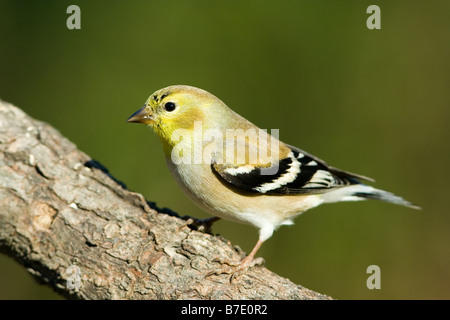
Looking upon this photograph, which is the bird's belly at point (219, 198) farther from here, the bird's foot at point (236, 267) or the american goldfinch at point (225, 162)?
the bird's foot at point (236, 267)

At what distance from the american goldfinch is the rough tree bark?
31 centimetres

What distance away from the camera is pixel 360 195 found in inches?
159

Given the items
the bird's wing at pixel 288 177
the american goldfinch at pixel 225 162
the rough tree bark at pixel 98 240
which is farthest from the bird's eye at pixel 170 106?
the rough tree bark at pixel 98 240

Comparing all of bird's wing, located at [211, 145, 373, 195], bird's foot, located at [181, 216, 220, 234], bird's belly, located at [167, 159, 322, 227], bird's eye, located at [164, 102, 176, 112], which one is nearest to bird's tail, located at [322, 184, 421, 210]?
bird's wing, located at [211, 145, 373, 195]

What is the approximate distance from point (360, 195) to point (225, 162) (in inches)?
59.4

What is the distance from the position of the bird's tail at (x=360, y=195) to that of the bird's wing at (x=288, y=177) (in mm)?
73

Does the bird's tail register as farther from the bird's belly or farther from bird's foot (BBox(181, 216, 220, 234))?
bird's foot (BBox(181, 216, 220, 234))

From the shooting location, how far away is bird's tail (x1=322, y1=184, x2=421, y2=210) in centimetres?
390

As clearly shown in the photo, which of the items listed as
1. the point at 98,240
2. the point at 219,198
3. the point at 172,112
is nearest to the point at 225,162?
the point at 219,198

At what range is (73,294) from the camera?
287cm

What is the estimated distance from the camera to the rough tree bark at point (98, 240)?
2734mm

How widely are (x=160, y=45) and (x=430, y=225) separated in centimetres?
368

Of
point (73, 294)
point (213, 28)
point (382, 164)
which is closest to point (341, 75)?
point (382, 164)

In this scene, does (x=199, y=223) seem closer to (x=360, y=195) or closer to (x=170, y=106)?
(x=170, y=106)
